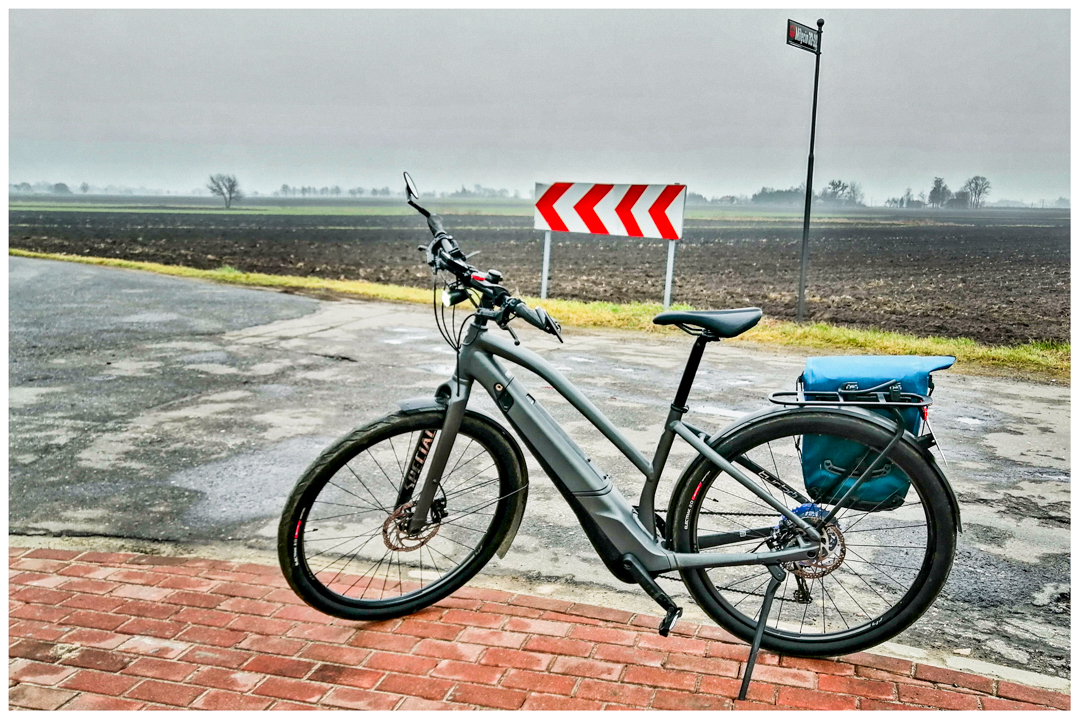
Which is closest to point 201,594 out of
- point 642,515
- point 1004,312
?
point 642,515

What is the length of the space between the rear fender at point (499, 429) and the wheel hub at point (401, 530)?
29 cm

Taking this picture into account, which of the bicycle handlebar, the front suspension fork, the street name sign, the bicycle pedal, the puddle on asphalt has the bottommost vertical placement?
the bicycle pedal

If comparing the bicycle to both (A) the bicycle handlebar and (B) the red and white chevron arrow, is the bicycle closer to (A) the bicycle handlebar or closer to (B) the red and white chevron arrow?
(A) the bicycle handlebar

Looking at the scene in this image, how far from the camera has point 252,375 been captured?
7430 mm

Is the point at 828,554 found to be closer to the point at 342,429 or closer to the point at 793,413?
the point at 793,413

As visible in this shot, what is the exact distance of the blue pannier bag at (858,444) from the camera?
2969mm

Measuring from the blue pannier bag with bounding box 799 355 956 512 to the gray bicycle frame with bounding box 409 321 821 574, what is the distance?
201mm

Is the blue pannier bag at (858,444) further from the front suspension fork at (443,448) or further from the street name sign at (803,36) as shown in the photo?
the street name sign at (803,36)

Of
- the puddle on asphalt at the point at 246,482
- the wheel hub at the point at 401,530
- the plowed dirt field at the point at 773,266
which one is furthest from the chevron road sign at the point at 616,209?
the wheel hub at the point at 401,530

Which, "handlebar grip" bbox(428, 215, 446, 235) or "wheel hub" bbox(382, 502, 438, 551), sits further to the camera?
"wheel hub" bbox(382, 502, 438, 551)

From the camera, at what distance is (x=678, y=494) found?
309 cm

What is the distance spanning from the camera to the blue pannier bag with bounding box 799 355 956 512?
9.74ft

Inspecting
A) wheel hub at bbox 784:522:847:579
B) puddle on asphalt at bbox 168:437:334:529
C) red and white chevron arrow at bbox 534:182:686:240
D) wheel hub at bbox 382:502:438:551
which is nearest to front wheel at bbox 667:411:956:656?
wheel hub at bbox 784:522:847:579

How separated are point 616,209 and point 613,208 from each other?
4 centimetres
